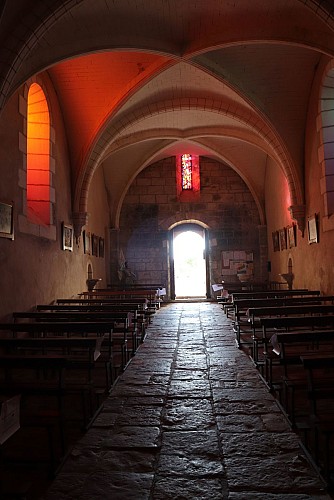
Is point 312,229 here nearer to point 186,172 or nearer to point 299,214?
point 299,214

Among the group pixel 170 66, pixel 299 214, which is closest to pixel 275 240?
pixel 299 214

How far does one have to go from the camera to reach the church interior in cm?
598

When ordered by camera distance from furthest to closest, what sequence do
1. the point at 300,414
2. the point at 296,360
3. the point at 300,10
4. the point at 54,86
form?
the point at 54,86, the point at 300,10, the point at 296,360, the point at 300,414

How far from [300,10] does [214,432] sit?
6068mm

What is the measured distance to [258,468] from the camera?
235 cm

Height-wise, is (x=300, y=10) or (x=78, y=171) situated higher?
(x=300, y=10)

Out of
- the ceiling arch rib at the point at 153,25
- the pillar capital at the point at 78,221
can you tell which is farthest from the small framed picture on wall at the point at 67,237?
the ceiling arch rib at the point at 153,25

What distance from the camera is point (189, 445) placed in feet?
8.84

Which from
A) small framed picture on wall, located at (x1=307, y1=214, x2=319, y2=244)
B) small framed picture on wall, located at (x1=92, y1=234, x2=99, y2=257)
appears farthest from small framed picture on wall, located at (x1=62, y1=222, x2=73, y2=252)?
small framed picture on wall, located at (x1=307, y1=214, x2=319, y2=244)

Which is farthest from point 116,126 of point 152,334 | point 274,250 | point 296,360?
point 296,360

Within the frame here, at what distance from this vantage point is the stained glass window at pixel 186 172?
15.1 m

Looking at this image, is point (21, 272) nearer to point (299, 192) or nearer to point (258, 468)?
point (258, 468)

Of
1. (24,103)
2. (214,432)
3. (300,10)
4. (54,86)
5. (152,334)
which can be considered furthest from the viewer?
(54,86)

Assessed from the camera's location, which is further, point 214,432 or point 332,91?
point 332,91
